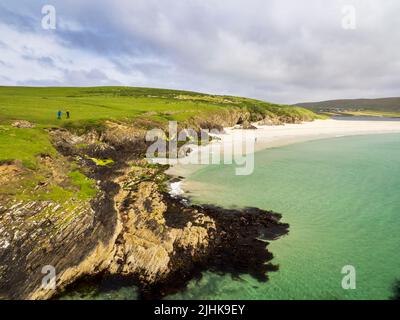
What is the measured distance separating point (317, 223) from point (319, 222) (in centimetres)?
29

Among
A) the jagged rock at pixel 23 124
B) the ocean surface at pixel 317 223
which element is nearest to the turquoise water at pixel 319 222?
the ocean surface at pixel 317 223

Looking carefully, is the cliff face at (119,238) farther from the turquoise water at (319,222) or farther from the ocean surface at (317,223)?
the turquoise water at (319,222)

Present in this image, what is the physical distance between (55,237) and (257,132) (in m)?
73.9

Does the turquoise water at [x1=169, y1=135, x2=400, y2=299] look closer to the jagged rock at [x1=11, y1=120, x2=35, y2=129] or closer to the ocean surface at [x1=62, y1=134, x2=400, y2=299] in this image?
the ocean surface at [x1=62, y1=134, x2=400, y2=299]

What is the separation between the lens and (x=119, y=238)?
18594 mm

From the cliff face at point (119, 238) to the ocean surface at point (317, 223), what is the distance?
1.23 m

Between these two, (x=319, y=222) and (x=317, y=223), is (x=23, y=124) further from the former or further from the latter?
(x=319, y=222)

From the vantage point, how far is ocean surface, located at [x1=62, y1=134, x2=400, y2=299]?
51.3 feet

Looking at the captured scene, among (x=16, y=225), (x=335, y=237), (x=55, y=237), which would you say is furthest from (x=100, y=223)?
(x=335, y=237)

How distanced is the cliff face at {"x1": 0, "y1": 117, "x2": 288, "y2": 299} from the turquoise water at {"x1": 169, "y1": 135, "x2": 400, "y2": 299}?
136 centimetres

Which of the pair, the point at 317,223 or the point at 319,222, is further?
the point at 319,222

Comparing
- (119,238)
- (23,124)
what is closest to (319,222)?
(119,238)
